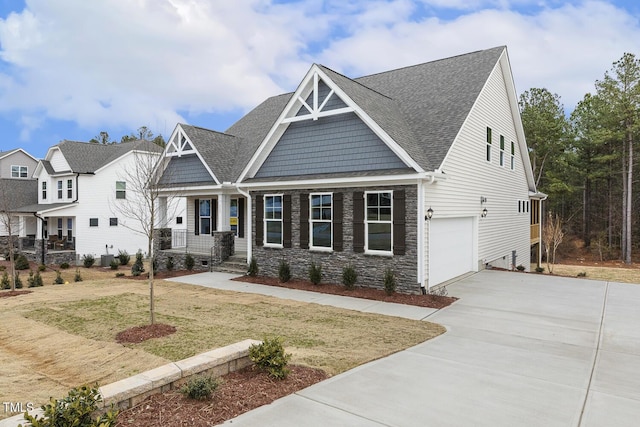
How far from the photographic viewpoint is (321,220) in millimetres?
12820

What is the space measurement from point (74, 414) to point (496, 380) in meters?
5.02

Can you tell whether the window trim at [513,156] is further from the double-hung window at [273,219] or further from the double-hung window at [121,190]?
the double-hung window at [121,190]

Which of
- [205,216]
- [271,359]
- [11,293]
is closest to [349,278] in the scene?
[271,359]

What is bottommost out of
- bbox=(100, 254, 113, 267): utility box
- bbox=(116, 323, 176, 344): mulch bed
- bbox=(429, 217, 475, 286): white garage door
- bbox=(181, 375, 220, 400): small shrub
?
bbox=(100, 254, 113, 267): utility box

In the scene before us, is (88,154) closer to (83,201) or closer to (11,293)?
(83,201)

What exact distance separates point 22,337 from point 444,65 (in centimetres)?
1679

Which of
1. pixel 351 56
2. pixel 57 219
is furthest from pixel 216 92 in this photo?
pixel 57 219

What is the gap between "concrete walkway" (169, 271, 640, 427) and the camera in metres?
4.18

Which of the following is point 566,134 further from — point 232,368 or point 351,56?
point 232,368

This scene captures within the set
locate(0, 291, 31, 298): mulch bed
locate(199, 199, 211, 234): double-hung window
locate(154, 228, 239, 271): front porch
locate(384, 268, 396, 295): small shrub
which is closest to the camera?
locate(384, 268, 396, 295): small shrub

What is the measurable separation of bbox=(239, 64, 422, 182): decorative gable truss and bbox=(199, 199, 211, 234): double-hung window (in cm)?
421

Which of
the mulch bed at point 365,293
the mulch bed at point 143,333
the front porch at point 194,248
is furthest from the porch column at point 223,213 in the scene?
the mulch bed at point 143,333

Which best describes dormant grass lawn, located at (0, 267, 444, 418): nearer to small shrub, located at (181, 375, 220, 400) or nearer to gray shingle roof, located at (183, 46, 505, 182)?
small shrub, located at (181, 375, 220, 400)

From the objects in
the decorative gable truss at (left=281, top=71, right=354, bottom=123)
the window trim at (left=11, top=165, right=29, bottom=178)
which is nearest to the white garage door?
the decorative gable truss at (left=281, top=71, right=354, bottom=123)
